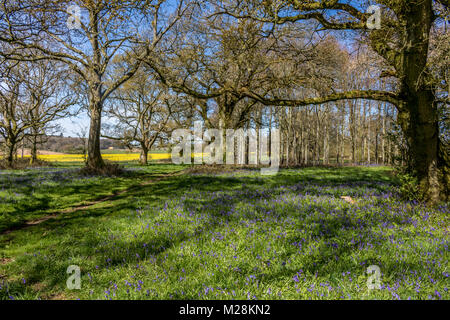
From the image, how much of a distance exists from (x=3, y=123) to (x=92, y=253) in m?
27.5

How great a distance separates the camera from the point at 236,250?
3885 millimetres

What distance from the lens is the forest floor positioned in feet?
9.45

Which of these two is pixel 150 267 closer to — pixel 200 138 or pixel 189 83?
pixel 189 83

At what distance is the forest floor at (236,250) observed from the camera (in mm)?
2881

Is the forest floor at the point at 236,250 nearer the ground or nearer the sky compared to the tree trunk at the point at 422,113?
nearer the ground

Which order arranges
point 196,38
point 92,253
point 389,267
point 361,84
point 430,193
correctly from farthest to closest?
1. point 361,84
2. point 196,38
3. point 430,193
4. point 92,253
5. point 389,267

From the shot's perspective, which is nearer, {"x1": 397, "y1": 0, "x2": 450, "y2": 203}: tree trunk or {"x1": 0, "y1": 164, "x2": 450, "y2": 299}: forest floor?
{"x1": 0, "y1": 164, "x2": 450, "y2": 299}: forest floor

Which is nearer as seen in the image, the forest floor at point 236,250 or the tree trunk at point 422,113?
Answer: the forest floor at point 236,250

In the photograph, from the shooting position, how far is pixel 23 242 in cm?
522

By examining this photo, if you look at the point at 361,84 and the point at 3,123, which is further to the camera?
the point at 361,84

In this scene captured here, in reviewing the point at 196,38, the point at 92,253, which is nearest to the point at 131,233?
the point at 92,253

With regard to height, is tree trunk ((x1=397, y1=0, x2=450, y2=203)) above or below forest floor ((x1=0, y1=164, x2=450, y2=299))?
above
